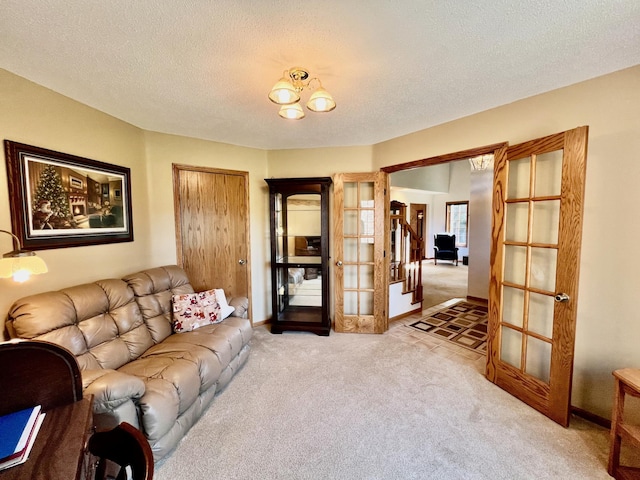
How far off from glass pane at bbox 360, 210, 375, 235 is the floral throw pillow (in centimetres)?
196

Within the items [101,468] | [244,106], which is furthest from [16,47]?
[101,468]

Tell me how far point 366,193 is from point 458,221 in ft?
23.1

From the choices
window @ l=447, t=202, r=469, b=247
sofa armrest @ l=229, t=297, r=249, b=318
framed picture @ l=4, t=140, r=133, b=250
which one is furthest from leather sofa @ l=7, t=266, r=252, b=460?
window @ l=447, t=202, r=469, b=247

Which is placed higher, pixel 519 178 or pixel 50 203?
pixel 519 178

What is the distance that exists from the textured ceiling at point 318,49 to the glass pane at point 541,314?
1622 mm

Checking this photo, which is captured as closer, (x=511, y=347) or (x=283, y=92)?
(x=283, y=92)

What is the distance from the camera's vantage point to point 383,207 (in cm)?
330

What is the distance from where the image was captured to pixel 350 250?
350cm

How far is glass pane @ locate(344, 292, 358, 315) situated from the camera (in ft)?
11.6

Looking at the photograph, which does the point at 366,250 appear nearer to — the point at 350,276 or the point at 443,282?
the point at 350,276

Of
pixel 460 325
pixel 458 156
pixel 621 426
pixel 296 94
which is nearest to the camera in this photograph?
pixel 621 426

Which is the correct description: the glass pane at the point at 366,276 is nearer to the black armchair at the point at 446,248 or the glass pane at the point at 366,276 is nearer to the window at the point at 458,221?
the black armchair at the point at 446,248

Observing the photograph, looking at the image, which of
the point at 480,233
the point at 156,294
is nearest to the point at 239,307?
the point at 156,294

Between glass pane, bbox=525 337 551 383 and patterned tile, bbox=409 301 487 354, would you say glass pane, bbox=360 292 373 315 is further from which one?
glass pane, bbox=525 337 551 383
